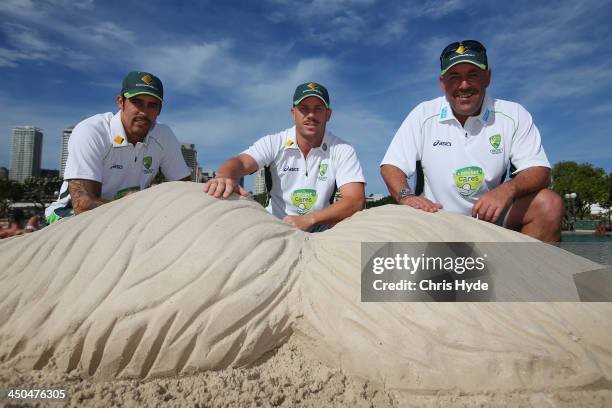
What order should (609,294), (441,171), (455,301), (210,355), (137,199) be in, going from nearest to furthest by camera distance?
(210,355), (455,301), (609,294), (137,199), (441,171)

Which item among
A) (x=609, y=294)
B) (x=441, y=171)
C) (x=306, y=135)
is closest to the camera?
(x=609, y=294)

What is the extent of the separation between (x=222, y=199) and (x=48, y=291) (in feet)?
3.42

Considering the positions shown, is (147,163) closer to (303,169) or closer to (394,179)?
(303,169)

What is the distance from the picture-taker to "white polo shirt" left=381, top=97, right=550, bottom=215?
3.92 metres

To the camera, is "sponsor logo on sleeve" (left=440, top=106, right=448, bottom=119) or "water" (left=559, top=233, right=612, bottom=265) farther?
"water" (left=559, top=233, right=612, bottom=265)

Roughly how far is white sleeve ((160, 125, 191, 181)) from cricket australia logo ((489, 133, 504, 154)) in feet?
11.4

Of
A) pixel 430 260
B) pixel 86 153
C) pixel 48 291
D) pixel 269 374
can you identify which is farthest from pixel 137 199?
pixel 86 153

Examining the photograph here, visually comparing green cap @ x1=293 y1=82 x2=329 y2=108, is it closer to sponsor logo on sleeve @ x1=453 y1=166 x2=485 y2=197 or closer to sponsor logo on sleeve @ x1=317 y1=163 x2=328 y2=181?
sponsor logo on sleeve @ x1=317 y1=163 x2=328 y2=181

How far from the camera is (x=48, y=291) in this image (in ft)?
6.69

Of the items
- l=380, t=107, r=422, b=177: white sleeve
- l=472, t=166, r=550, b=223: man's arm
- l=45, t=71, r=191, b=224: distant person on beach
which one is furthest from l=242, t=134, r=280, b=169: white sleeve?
l=472, t=166, r=550, b=223: man's arm

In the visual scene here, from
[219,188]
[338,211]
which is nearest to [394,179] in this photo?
[338,211]

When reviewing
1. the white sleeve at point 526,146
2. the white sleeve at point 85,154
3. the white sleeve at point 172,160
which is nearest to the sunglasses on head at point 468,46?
the white sleeve at point 526,146

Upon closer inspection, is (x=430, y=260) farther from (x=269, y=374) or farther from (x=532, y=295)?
(x=269, y=374)

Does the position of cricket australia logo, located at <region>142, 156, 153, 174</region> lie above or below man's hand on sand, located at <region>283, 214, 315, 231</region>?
above
